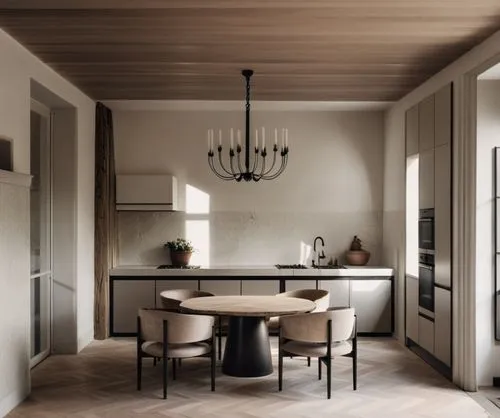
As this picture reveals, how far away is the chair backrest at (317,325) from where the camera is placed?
520 centimetres

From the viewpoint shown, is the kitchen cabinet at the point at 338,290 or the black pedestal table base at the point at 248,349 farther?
the kitchen cabinet at the point at 338,290

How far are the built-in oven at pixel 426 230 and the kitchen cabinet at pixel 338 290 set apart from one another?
51.5 inches

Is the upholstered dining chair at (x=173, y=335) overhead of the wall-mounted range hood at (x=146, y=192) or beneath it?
beneath

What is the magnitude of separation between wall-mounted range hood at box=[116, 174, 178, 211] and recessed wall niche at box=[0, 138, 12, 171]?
3141mm

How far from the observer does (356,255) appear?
8.19 metres

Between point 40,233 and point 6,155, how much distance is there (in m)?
1.85

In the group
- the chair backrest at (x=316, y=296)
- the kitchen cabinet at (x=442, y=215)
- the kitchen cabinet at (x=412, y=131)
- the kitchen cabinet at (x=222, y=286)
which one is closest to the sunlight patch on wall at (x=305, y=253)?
the kitchen cabinet at (x=222, y=286)

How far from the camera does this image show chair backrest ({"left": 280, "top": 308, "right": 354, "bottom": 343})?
5.20 meters

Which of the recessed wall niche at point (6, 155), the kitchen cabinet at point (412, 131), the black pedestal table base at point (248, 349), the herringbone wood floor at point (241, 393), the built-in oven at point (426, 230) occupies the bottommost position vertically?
the herringbone wood floor at point (241, 393)

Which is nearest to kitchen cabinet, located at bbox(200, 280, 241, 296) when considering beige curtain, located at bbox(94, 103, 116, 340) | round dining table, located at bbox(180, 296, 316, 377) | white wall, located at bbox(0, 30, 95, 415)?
beige curtain, located at bbox(94, 103, 116, 340)

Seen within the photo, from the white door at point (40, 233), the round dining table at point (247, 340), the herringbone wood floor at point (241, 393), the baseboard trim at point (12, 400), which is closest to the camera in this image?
the baseboard trim at point (12, 400)

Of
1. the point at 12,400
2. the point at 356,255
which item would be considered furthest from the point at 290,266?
the point at 12,400

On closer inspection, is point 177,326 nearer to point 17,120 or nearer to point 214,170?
point 17,120

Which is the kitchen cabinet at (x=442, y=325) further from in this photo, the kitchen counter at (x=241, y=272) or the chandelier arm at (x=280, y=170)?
the chandelier arm at (x=280, y=170)
